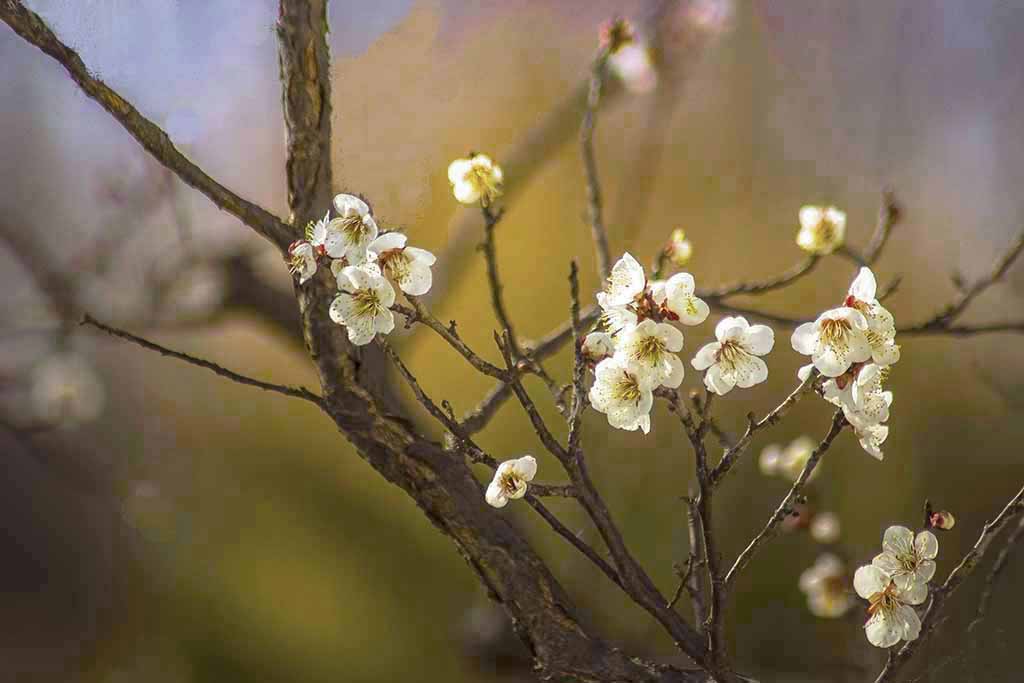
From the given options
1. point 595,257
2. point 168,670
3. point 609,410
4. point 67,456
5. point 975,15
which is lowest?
point 609,410

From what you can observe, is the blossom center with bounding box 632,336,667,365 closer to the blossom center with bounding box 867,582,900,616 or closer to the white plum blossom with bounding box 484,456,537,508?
the white plum blossom with bounding box 484,456,537,508

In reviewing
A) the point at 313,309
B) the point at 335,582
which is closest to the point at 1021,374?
the point at 335,582

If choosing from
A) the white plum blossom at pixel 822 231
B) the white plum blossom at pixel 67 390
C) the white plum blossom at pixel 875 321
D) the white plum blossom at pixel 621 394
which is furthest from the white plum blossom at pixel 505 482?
the white plum blossom at pixel 67 390

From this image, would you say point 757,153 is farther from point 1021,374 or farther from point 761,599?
point 761,599

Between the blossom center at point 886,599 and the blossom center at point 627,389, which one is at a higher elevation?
the blossom center at point 627,389

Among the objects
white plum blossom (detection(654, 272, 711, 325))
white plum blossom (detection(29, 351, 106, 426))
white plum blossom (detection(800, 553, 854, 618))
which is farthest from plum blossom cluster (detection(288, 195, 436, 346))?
white plum blossom (detection(29, 351, 106, 426))

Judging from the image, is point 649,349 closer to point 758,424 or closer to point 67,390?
point 758,424

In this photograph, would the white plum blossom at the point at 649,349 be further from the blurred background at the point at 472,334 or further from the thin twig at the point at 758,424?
the blurred background at the point at 472,334
